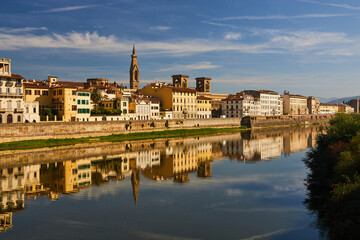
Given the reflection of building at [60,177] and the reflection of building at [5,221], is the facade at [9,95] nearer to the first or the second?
the reflection of building at [60,177]

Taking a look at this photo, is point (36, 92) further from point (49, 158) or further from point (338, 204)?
point (338, 204)

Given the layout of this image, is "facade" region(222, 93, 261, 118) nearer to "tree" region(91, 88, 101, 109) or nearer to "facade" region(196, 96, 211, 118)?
"facade" region(196, 96, 211, 118)

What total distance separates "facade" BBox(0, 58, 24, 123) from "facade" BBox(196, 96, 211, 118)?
49.9m

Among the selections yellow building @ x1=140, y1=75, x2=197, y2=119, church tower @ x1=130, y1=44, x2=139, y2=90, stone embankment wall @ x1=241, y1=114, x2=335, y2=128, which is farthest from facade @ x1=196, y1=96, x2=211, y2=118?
church tower @ x1=130, y1=44, x2=139, y2=90

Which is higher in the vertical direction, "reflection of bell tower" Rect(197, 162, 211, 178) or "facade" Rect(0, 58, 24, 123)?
"facade" Rect(0, 58, 24, 123)

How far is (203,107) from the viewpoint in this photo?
96.0m

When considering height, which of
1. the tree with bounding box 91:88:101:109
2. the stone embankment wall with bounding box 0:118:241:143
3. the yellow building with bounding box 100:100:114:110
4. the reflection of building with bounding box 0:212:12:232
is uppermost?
the tree with bounding box 91:88:101:109

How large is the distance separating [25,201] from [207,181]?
13.2 metres

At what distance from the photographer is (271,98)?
124 m

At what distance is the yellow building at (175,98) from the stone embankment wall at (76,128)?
8.69 metres

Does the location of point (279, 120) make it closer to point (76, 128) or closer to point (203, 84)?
point (203, 84)

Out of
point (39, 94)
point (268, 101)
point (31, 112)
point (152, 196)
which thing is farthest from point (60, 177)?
point (268, 101)

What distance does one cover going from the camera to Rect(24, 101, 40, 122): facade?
5238cm

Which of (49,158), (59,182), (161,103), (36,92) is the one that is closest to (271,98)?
(161,103)
